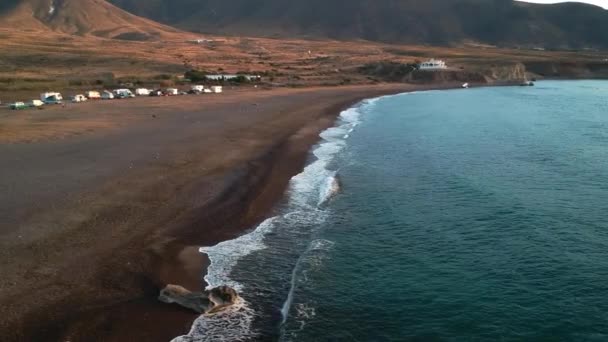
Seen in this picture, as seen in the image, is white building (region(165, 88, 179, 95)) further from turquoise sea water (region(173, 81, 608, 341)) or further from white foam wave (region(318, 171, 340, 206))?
white foam wave (region(318, 171, 340, 206))

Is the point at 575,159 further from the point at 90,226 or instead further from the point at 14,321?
the point at 14,321

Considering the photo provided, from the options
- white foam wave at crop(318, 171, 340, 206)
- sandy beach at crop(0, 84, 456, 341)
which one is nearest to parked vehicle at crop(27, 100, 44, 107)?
sandy beach at crop(0, 84, 456, 341)

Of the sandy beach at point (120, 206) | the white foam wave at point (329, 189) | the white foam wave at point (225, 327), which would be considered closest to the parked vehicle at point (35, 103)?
the sandy beach at point (120, 206)

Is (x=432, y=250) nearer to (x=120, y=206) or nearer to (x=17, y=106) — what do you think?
(x=120, y=206)

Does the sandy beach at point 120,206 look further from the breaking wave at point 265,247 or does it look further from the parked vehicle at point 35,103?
A: the parked vehicle at point 35,103

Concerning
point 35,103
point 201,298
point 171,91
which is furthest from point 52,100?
point 201,298

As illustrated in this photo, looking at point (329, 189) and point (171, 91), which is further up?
point (171, 91)

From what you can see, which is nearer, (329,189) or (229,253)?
(229,253)
